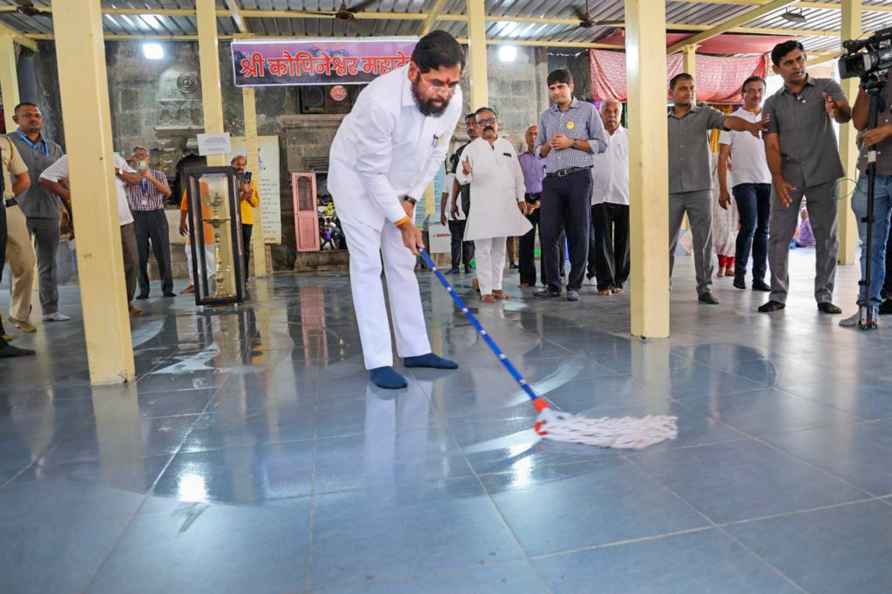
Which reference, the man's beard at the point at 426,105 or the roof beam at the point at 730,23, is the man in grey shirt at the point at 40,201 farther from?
the roof beam at the point at 730,23

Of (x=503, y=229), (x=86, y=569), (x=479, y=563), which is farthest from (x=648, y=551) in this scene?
(x=503, y=229)

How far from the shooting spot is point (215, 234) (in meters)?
6.41

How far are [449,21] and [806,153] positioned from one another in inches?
292

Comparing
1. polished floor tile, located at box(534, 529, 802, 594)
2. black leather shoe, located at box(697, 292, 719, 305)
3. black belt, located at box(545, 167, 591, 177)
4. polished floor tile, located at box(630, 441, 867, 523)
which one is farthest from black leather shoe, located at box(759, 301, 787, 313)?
polished floor tile, located at box(534, 529, 802, 594)

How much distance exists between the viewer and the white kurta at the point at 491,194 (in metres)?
5.50

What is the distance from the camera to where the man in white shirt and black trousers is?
272cm

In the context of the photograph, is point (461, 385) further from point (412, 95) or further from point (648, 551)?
point (648, 551)

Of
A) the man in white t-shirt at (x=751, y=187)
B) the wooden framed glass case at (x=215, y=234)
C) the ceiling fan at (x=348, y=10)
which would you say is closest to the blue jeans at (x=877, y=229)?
the man in white t-shirt at (x=751, y=187)

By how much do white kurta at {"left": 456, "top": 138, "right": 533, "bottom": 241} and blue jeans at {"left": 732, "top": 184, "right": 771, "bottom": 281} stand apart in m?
1.79

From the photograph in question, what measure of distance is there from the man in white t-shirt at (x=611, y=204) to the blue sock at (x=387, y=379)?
3147 mm

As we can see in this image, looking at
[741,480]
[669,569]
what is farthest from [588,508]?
[741,480]

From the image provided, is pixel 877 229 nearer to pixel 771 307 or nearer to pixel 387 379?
pixel 771 307

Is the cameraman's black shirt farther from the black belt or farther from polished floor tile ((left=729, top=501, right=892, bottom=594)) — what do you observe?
polished floor tile ((left=729, top=501, right=892, bottom=594))

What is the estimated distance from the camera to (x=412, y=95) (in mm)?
2781
